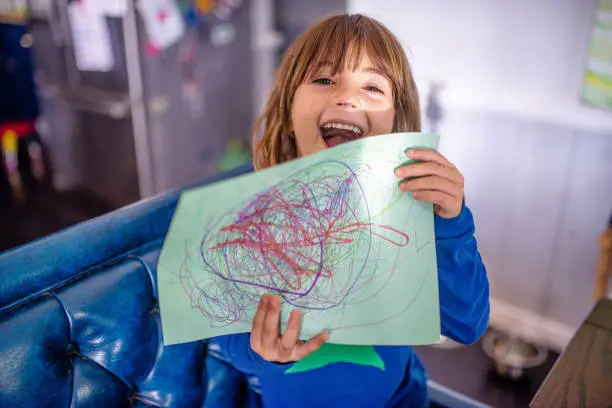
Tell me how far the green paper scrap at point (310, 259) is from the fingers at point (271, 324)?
0.02 metres

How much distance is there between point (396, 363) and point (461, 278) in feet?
0.77

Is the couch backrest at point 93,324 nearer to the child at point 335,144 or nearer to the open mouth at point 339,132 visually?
the child at point 335,144

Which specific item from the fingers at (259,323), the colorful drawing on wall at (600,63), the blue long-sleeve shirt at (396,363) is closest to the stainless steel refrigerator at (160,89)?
the colorful drawing on wall at (600,63)

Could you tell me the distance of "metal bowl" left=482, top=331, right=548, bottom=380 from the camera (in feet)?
6.57

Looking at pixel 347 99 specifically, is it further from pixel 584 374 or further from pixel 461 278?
pixel 584 374

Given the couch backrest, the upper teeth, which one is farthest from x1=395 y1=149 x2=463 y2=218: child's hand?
the couch backrest

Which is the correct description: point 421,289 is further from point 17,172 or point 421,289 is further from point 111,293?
point 17,172

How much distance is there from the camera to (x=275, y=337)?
68cm

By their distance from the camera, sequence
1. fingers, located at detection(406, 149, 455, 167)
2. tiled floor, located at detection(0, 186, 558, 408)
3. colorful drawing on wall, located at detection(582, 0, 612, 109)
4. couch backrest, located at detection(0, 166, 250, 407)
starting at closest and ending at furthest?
fingers, located at detection(406, 149, 455, 167)
couch backrest, located at detection(0, 166, 250, 407)
colorful drawing on wall, located at detection(582, 0, 612, 109)
tiled floor, located at detection(0, 186, 558, 408)

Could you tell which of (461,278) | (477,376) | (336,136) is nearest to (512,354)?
(477,376)

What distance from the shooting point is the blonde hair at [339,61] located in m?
0.82

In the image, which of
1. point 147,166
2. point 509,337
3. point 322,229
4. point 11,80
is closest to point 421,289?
point 322,229

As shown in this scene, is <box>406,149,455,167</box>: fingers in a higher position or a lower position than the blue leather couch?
higher

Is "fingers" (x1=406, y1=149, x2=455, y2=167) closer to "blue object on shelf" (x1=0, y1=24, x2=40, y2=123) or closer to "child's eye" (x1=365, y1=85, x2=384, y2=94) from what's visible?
"child's eye" (x1=365, y1=85, x2=384, y2=94)
